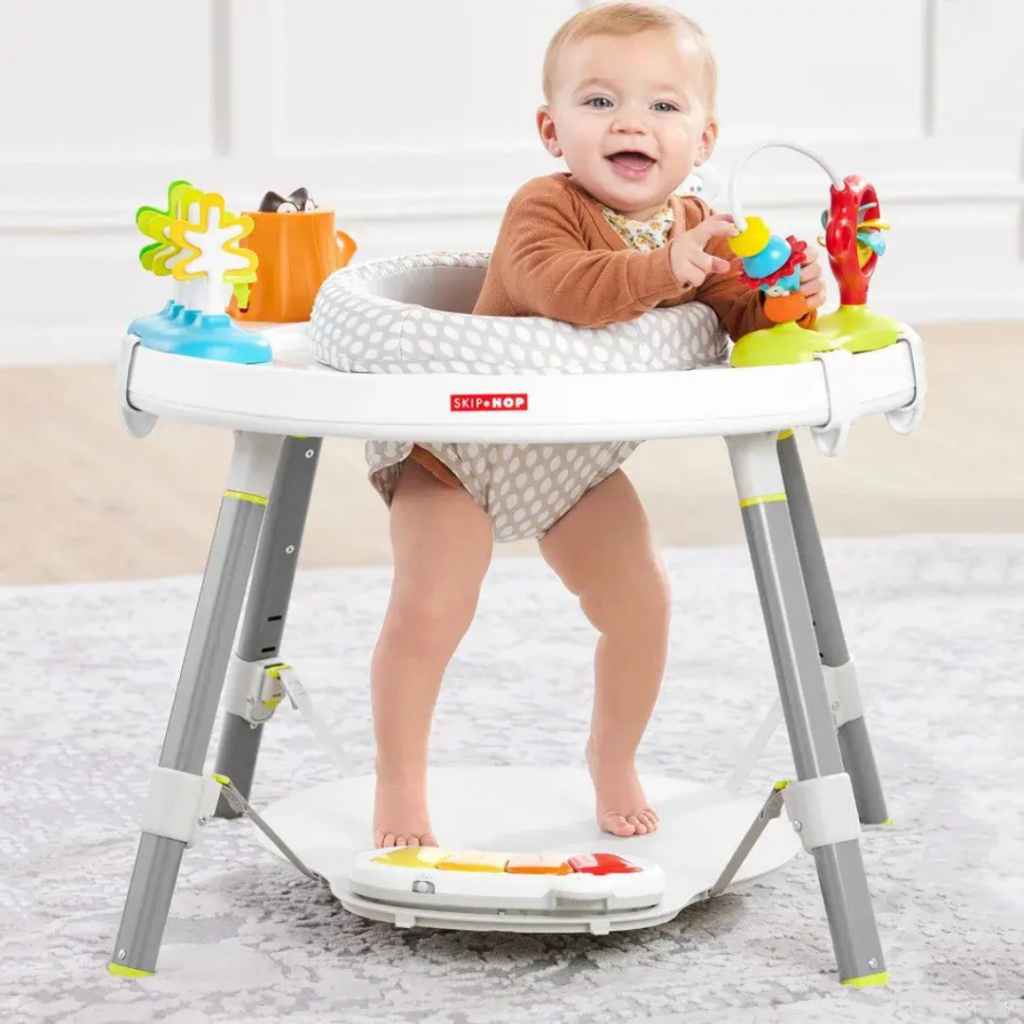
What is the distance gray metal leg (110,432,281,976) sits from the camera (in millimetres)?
1041

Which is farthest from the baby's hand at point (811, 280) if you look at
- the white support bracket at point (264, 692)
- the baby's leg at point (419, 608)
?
the white support bracket at point (264, 692)

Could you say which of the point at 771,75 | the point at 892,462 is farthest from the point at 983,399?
the point at 771,75

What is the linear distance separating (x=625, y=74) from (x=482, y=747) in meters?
0.61

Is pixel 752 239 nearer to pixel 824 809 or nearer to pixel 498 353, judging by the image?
pixel 498 353

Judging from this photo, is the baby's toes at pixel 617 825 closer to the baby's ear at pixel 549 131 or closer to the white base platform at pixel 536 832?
the white base platform at pixel 536 832

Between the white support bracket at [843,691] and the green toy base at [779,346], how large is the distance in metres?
0.32

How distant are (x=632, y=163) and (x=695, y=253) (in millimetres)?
151

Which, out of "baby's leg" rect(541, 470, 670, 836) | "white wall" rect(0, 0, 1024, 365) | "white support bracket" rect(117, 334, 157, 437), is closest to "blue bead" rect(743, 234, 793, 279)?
"baby's leg" rect(541, 470, 670, 836)

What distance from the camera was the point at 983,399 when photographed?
297cm

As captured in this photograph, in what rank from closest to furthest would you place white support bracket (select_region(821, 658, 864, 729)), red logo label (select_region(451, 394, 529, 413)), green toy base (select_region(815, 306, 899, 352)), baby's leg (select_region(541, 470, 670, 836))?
red logo label (select_region(451, 394, 529, 413))
green toy base (select_region(815, 306, 899, 352))
baby's leg (select_region(541, 470, 670, 836))
white support bracket (select_region(821, 658, 864, 729))

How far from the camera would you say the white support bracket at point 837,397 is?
1.01 meters

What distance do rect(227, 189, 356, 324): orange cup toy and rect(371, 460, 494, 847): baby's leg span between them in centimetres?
19

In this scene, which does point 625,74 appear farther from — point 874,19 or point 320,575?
point 874,19

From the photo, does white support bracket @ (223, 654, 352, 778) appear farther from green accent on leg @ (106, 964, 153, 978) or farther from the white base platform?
green accent on leg @ (106, 964, 153, 978)
